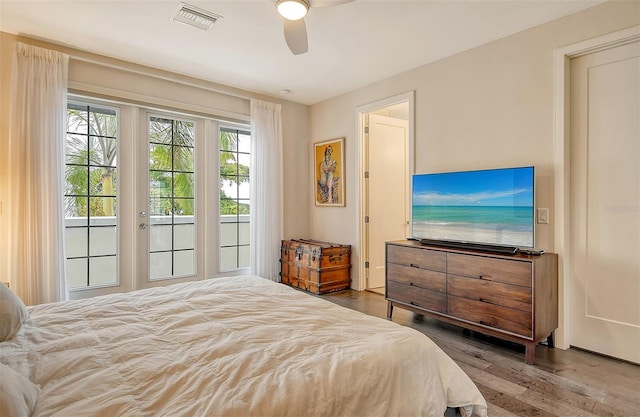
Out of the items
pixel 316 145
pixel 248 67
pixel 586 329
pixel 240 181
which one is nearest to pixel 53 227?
pixel 240 181

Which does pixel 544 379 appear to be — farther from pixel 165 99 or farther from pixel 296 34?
pixel 165 99

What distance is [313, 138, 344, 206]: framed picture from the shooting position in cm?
484

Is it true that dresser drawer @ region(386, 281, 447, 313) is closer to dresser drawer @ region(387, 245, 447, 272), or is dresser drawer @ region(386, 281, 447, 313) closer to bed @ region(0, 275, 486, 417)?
dresser drawer @ region(387, 245, 447, 272)

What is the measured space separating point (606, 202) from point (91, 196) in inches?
190

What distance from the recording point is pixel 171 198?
4.20 m

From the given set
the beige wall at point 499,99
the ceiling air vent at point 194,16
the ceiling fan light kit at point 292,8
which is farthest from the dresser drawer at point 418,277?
the ceiling air vent at point 194,16

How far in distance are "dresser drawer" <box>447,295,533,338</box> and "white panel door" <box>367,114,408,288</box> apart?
1826mm

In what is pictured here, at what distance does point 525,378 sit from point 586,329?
89 cm

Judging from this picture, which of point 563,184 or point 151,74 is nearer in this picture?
point 563,184

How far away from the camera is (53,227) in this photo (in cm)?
322

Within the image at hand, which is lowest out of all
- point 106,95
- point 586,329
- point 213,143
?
point 586,329

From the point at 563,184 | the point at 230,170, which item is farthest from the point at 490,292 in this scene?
the point at 230,170

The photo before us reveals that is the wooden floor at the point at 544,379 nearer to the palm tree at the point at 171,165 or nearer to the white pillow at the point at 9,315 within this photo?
the white pillow at the point at 9,315

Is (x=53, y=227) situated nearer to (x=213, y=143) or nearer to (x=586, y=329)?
(x=213, y=143)
